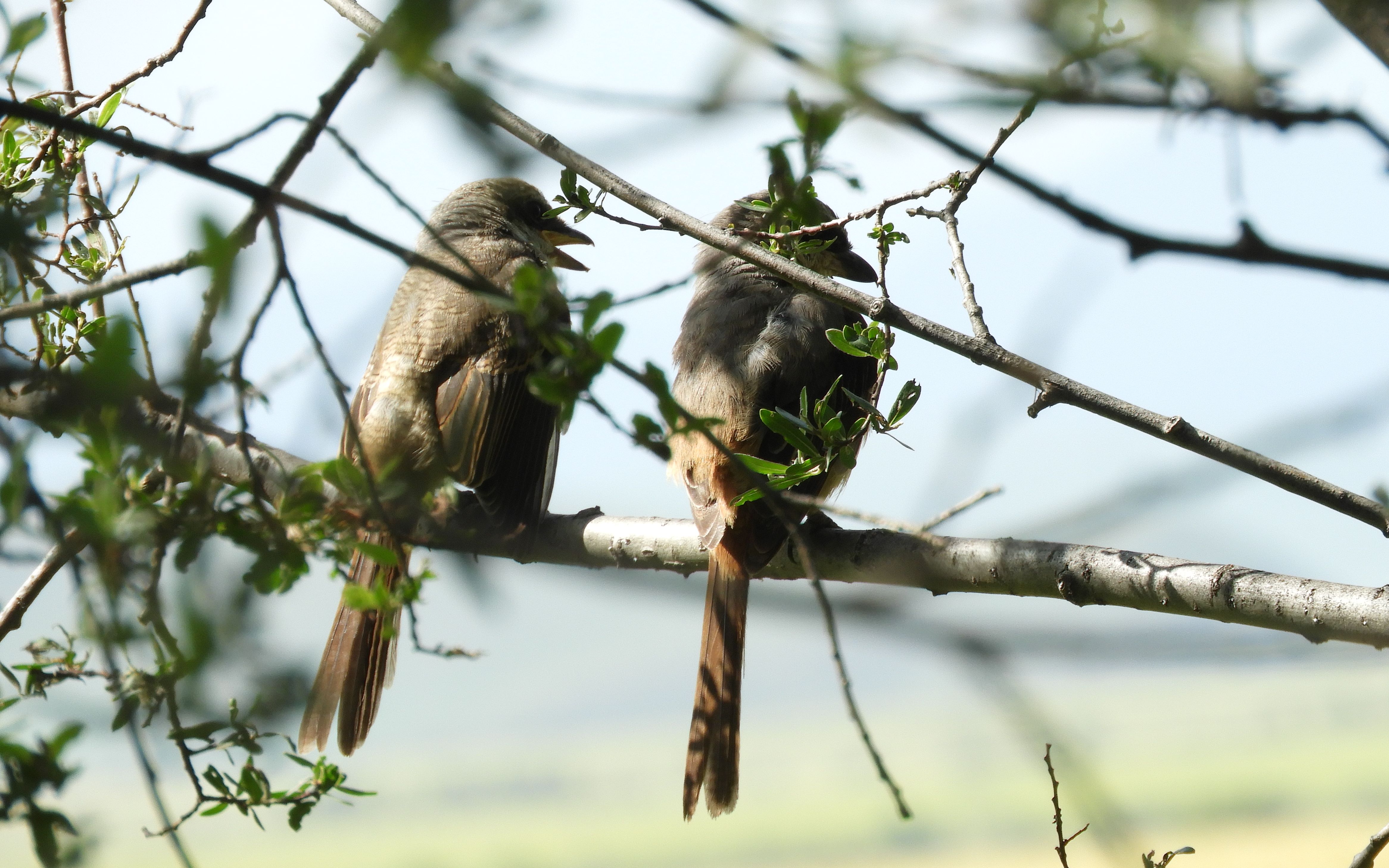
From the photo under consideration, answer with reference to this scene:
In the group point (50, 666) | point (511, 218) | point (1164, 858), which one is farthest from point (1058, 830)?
point (511, 218)

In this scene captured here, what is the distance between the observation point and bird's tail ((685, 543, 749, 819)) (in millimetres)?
3170

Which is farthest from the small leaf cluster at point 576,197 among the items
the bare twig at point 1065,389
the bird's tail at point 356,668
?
the bird's tail at point 356,668

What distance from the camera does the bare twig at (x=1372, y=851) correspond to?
1.96m

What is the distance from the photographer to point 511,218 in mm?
5188

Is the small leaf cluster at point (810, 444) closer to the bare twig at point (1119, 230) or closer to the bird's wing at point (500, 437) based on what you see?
the bare twig at point (1119, 230)

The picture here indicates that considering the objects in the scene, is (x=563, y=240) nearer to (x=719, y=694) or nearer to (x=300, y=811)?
(x=719, y=694)

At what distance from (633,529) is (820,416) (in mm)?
1220

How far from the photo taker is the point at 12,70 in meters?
1.95

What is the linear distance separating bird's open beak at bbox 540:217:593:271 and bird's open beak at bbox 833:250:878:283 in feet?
4.25

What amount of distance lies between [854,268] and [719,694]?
2.04 m

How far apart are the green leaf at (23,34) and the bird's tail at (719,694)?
2.04 meters

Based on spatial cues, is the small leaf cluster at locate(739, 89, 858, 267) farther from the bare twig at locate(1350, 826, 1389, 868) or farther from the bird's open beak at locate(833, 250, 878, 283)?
the bird's open beak at locate(833, 250, 878, 283)

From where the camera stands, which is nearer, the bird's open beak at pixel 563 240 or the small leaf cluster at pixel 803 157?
the small leaf cluster at pixel 803 157

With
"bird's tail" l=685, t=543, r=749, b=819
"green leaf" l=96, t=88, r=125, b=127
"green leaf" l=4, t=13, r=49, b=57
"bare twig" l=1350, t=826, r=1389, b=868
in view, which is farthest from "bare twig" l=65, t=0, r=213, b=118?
"bare twig" l=1350, t=826, r=1389, b=868
